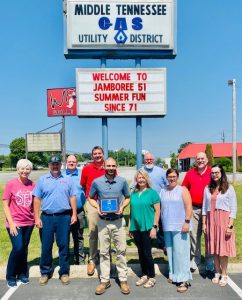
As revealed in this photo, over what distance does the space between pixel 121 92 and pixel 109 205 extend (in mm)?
3329

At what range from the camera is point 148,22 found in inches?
319

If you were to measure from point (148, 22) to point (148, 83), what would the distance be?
133 cm

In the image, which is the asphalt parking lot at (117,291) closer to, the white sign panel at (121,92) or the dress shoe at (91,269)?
the dress shoe at (91,269)

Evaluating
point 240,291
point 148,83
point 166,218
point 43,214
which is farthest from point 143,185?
point 148,83

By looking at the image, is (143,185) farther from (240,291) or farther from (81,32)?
(81,32)

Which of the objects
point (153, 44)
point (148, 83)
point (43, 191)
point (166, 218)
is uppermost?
point (153, 44)

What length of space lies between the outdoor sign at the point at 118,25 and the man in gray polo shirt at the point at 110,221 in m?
3.62

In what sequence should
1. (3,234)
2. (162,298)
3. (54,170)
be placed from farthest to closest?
(3,234), (54,170), (162,298)

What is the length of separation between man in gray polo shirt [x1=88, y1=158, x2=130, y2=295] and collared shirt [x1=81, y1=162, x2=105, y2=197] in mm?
508

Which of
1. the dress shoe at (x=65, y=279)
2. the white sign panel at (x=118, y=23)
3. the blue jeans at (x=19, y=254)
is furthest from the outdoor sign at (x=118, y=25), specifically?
the dress shoe at (x=65, y=279)

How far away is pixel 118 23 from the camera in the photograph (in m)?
8.05

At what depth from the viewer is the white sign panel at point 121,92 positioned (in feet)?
26.0

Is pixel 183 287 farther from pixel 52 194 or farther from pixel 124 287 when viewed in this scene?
pixel 52 194

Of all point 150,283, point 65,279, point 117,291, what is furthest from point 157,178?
point 65,279
